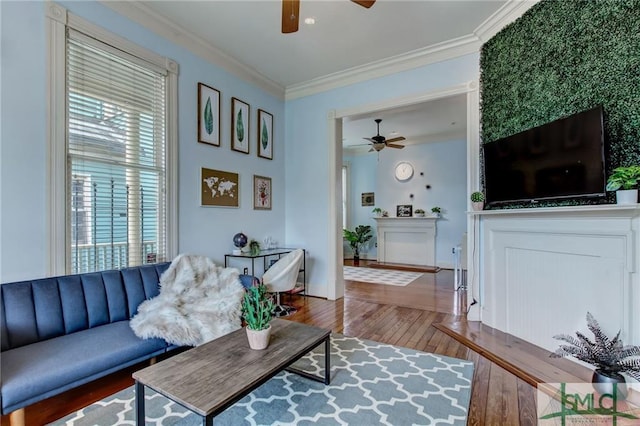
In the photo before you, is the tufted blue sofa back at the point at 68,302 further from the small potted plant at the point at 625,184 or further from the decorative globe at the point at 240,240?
the small potted plant at the point at 625,184

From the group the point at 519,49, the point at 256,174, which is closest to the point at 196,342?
the point at 256,174

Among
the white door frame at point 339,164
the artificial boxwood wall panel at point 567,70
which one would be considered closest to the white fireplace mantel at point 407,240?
the white door frame at point 339,164

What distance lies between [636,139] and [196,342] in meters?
3.38

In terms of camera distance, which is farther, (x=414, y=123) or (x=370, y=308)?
(x=414, y=123)

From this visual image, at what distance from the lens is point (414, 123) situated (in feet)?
20.6

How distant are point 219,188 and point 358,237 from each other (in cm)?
519

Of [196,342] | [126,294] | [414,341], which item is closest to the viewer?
[196,342]

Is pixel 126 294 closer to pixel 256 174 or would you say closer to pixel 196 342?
pixel 196 342

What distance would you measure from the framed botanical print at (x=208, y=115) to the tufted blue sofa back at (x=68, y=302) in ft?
5.55

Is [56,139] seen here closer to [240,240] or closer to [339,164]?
[240,240]

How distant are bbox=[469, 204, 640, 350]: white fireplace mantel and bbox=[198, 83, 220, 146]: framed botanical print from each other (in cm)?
312

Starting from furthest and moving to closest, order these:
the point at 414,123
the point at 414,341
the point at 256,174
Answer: the point at 414,123 → the point at 256,174 → the point at 414,341

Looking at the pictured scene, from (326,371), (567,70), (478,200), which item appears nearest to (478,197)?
(478,200)

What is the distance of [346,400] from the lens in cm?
196
